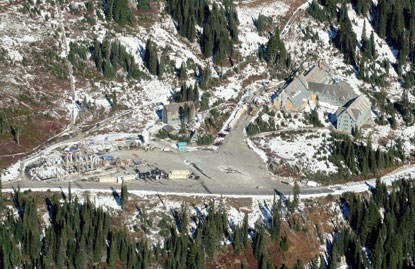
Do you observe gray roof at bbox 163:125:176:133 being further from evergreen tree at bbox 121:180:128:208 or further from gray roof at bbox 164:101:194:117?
evergreen tree at bbox 121:180:128:208

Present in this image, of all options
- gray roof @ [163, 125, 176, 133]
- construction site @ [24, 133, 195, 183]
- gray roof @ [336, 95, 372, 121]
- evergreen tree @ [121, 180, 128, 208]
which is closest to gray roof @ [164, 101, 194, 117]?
gray roof @ [163, 125, 176, 133]

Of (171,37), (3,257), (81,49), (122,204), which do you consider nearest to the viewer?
(3,257)

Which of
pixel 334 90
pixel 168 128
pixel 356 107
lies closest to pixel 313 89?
pixel 334 90

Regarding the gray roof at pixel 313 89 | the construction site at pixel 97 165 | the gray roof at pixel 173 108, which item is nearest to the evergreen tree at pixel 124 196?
the construction site at pixel 97 165

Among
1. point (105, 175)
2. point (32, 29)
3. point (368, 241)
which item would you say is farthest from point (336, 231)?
point (32, 29)

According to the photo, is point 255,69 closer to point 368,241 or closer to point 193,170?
point 193,170

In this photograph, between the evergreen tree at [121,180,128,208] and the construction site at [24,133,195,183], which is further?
the construction site at [24,133,195,183]

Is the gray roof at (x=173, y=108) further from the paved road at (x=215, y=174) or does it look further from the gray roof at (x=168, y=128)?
the paved road at (x=215, y=174)

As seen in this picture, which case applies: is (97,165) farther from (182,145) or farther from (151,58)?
(151,58)
